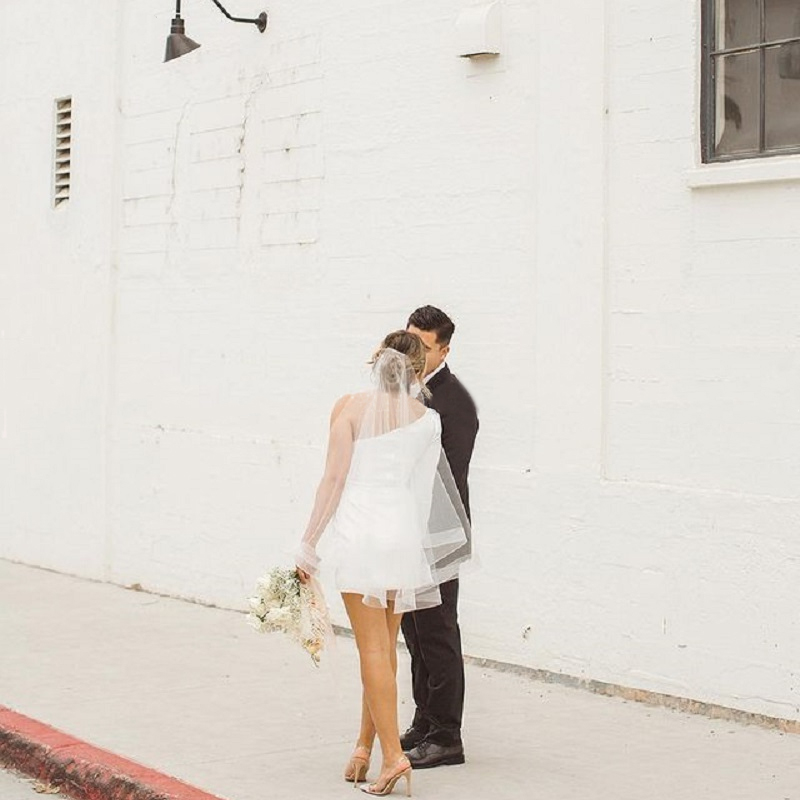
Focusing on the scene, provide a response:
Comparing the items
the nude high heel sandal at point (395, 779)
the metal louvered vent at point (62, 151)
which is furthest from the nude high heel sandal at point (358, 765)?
the metal louvered vent at point (62, 151)

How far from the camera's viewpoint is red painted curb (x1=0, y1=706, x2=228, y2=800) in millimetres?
6824

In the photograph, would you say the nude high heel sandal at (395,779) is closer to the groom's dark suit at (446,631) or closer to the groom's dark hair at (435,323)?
the groom's dark suit at (446,631)

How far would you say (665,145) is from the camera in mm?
8227

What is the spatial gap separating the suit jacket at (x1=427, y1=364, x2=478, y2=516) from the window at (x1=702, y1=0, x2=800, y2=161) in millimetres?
1958

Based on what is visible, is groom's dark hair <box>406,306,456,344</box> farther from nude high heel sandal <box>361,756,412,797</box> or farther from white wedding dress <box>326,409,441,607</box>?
nude high heel sandal <box>361,756,412,797</box>

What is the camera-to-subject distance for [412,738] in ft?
23.5

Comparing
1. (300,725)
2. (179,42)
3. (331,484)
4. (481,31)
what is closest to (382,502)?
(331,484)

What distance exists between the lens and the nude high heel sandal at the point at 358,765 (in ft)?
22.4

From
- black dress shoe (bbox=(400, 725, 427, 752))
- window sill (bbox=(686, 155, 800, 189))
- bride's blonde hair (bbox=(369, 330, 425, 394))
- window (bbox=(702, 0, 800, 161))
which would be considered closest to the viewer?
bride's blonde hair (bbox=(369, 330, 425, 394))

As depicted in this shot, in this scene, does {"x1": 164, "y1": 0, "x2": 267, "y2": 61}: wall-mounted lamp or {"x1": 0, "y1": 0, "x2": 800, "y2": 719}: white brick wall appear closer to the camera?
{"x1": 0, "y1": 0, "x2": 800, "y2": 719}: white brick wall

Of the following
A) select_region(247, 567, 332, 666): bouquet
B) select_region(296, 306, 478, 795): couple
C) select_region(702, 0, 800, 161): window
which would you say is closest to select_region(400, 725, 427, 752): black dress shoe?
select_region(296, 306, 478, 795): couple

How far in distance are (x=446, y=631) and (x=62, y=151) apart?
7.70m

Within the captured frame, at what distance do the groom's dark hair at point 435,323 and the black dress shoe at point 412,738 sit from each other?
1650mm

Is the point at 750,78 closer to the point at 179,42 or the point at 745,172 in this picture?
the point at 745,172
